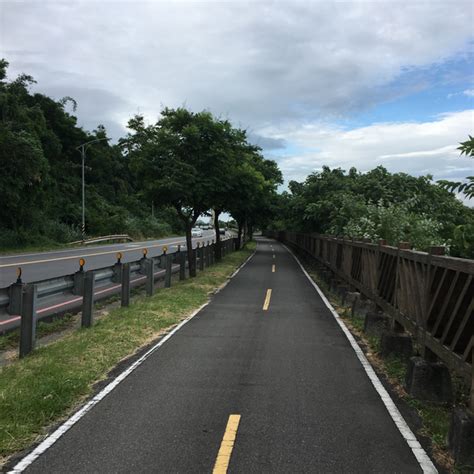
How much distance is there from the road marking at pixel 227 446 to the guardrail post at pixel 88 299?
4.82 meters

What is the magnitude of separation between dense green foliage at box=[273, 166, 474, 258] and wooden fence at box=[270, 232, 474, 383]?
0.88 meters

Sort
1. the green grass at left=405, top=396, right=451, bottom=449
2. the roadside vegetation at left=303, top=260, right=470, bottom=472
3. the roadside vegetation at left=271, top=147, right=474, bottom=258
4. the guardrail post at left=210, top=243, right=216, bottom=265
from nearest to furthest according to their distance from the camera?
1. the roadside vegetation at left=303, top=260, right=470, bottom=472
2. the green grass at left=405, top=396, right=451, bottom=449
3. the roadside vegetation at left=271, top=147, right=474, bottom=258
4. the guardrail post at left=210, top=243, right=216, bottom=265

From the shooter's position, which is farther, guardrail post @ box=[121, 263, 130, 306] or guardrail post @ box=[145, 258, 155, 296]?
guardrail post @ box=[145, 258, 155, 296]

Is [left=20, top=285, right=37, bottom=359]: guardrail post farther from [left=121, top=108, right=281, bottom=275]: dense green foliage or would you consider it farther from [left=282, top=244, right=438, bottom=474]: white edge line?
[left=121, top=108, right=281, bottom=275]: dense green foliage

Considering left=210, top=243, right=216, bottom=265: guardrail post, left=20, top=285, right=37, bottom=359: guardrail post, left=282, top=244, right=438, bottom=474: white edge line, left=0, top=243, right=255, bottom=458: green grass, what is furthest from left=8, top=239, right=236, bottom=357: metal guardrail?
left=210, top=243, right=216, bottom=265: guardrail post

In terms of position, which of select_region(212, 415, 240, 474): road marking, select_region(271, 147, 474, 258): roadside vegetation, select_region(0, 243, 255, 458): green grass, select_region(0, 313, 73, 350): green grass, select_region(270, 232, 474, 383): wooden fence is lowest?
select_region(0, 313, 73, 350): green grass

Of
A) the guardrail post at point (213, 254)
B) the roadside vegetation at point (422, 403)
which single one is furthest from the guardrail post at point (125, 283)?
the guardrail post at point (213, 254)

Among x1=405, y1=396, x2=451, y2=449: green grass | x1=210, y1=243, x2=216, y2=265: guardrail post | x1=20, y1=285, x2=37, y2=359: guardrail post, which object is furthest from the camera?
x1=210, y1=243, x2=216, y2=265: guardrail post

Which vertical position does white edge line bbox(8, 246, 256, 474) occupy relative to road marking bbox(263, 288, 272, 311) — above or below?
above

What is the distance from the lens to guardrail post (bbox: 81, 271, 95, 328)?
8852 mm

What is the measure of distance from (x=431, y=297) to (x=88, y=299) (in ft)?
19.6

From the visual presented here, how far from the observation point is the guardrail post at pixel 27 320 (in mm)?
7074

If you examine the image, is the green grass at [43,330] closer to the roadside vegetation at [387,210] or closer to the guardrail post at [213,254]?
the roadside vegetation at [387,210]

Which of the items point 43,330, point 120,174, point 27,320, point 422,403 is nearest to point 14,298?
point 27,320
